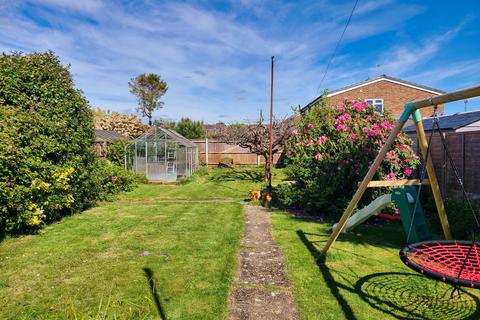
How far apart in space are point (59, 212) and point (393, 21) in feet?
39.7

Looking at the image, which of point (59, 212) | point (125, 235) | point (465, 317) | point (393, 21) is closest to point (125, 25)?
point (59, 212)

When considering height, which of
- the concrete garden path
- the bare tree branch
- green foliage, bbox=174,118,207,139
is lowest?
the concrete garden path

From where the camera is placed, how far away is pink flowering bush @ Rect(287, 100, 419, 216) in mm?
7875

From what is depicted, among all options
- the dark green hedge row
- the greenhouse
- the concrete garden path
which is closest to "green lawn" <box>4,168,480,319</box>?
the concrete garden path

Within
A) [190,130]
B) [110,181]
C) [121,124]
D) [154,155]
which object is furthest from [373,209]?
[190,130]

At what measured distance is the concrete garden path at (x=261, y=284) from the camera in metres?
3.53

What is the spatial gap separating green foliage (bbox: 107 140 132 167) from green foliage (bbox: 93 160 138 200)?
3.06 metres

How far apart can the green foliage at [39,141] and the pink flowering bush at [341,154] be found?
6.06m

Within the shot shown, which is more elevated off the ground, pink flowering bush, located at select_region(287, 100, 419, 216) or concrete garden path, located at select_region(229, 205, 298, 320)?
pink flowering bush, located at select_region(287, 100, 419, 216)

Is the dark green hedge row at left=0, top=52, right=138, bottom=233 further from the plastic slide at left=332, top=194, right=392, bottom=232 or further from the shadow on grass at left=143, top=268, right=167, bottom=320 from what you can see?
the plastic slide at left=332, top=194, right=392, bottom=232

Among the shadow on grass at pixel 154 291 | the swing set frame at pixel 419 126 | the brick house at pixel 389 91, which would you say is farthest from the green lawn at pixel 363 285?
the brick house at pixel 389 91

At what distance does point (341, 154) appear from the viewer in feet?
26.6

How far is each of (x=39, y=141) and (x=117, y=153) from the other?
1054 centimetres

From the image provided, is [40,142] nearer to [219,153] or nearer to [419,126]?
[419,126]
